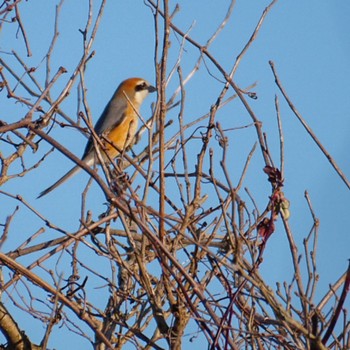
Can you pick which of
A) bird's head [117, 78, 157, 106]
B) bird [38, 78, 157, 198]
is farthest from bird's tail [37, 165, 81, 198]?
bird's head [117, 78, 157, 106]

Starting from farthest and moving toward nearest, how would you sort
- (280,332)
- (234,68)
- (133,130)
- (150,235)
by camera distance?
(133,130), (234,68), (280,332), (150,235)

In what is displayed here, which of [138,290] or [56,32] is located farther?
[56,32]

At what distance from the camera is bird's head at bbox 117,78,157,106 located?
7574mm

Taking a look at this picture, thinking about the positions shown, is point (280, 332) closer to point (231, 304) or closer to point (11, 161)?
point (231, 304)

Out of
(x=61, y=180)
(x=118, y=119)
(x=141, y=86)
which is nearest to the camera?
(x=61, y=180)

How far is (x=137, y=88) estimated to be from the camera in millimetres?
7629

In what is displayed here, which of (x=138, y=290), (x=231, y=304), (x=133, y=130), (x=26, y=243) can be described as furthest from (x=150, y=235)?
(x=133, y=130)

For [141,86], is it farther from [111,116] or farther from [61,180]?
[61,180]

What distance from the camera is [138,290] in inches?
124

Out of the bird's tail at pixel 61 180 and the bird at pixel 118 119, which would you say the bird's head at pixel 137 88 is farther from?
the bird's tail at pixel 61 180

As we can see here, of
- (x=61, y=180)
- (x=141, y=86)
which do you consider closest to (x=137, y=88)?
(x=141, y=86)

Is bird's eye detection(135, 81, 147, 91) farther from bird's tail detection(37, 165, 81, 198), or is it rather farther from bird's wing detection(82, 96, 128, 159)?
bird's tail detection(37, 165, 81, 198)

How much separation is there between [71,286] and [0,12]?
1143 millimetres

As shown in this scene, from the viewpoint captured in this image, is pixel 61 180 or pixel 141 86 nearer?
pixel 61 180
